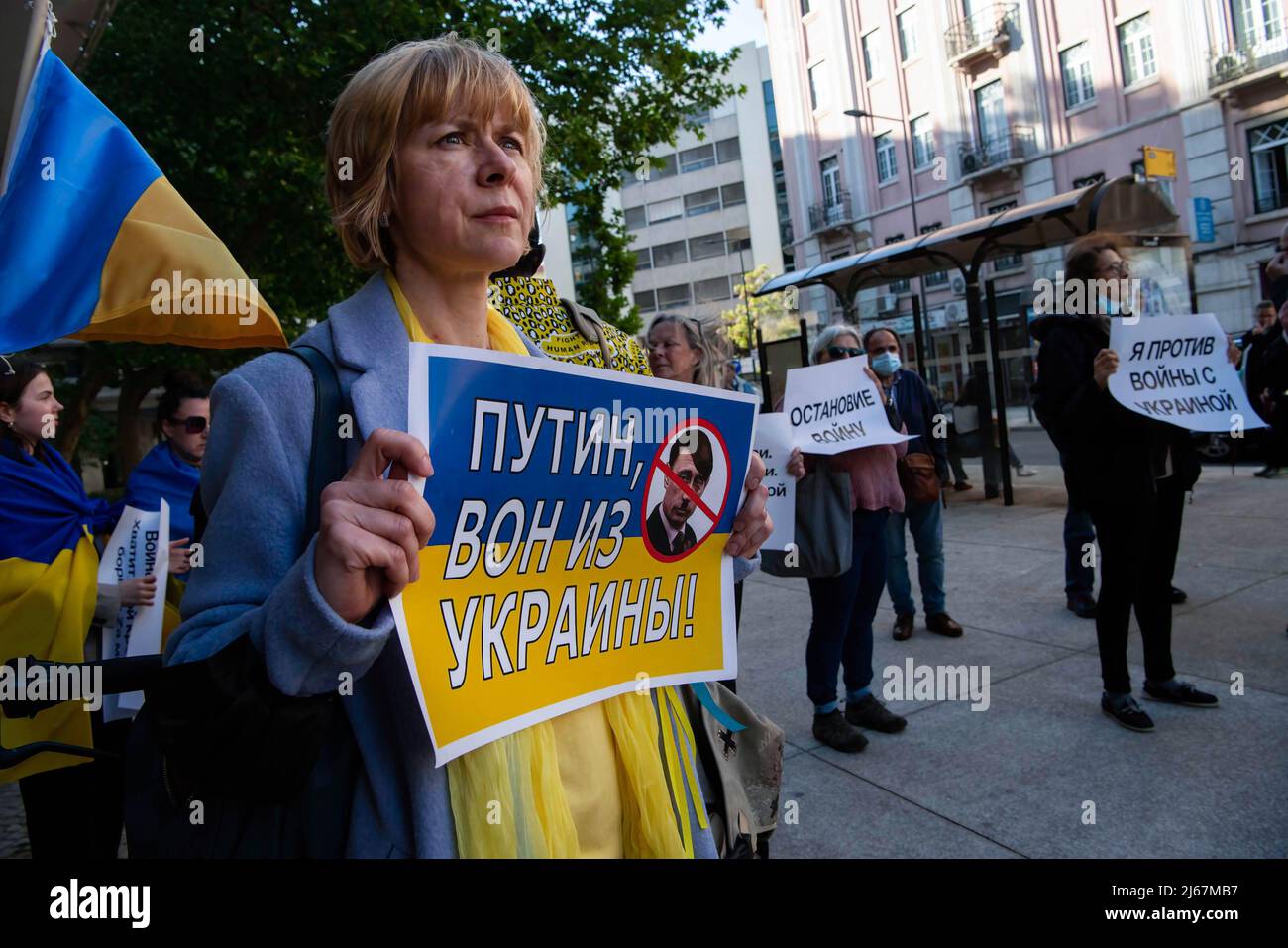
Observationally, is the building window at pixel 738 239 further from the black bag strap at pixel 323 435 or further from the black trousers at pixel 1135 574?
the black bag strap at pixel 323 435

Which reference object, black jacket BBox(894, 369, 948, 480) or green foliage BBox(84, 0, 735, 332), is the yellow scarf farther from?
green foliage BBox(84, 0, 735, 332)

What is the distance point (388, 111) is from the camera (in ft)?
4.09

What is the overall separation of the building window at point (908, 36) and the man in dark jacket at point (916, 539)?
32375mm

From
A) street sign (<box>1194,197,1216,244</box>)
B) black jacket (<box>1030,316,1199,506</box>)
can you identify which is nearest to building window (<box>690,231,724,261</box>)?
street sign (<box>1194,197,1216,244</box>)

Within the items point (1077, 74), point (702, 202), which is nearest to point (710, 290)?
point (702, 202)

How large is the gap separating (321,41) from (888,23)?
30.6 metres

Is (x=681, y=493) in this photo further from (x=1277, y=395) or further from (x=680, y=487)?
(x=1277, y=395)

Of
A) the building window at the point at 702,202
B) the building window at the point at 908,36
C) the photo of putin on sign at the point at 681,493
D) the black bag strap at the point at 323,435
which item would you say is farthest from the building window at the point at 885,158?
the black bag strap at the point at 323,435

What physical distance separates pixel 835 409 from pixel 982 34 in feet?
103

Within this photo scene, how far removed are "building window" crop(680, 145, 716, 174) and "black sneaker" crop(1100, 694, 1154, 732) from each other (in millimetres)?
66268

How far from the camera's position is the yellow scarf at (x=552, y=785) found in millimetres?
1128

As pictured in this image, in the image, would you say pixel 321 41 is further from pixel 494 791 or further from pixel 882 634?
pixel 494 791
